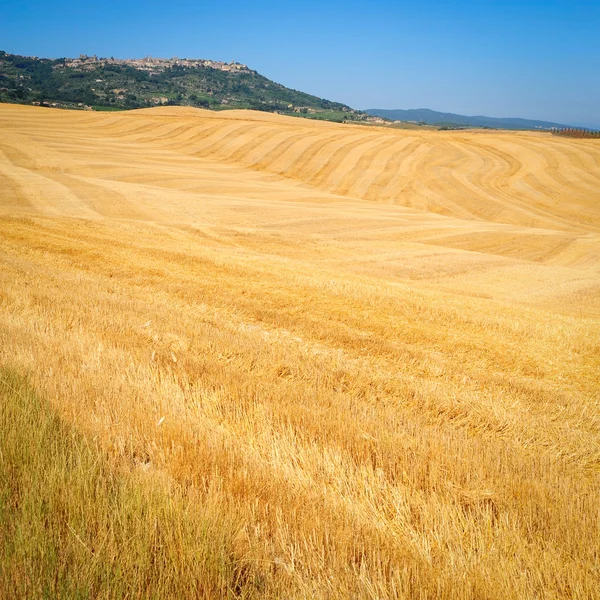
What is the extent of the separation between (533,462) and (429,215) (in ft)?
124

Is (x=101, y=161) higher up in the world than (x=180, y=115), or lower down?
lower down

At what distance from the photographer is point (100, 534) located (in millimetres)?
2398

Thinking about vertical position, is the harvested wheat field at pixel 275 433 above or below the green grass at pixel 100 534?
below

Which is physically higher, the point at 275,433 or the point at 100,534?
the point at 100,534

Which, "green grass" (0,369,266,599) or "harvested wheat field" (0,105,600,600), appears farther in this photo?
"harvested wheat field" (0,105,600,600)

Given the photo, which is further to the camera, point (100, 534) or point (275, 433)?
point (275, 433)

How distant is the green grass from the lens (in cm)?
214

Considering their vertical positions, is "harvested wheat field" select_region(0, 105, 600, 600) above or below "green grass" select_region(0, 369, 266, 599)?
below

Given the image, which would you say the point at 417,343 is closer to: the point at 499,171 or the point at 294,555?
the point at 294,555

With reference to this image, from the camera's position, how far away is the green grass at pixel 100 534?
7.02 ft

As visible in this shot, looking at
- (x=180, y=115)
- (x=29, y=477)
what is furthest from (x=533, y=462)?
(x=180, y=115)

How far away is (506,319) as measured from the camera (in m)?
10.5

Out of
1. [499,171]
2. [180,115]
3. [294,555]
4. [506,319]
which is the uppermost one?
[180,115]

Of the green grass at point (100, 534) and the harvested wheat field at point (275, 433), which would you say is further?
the harvested wheat field at point (275, 433)
